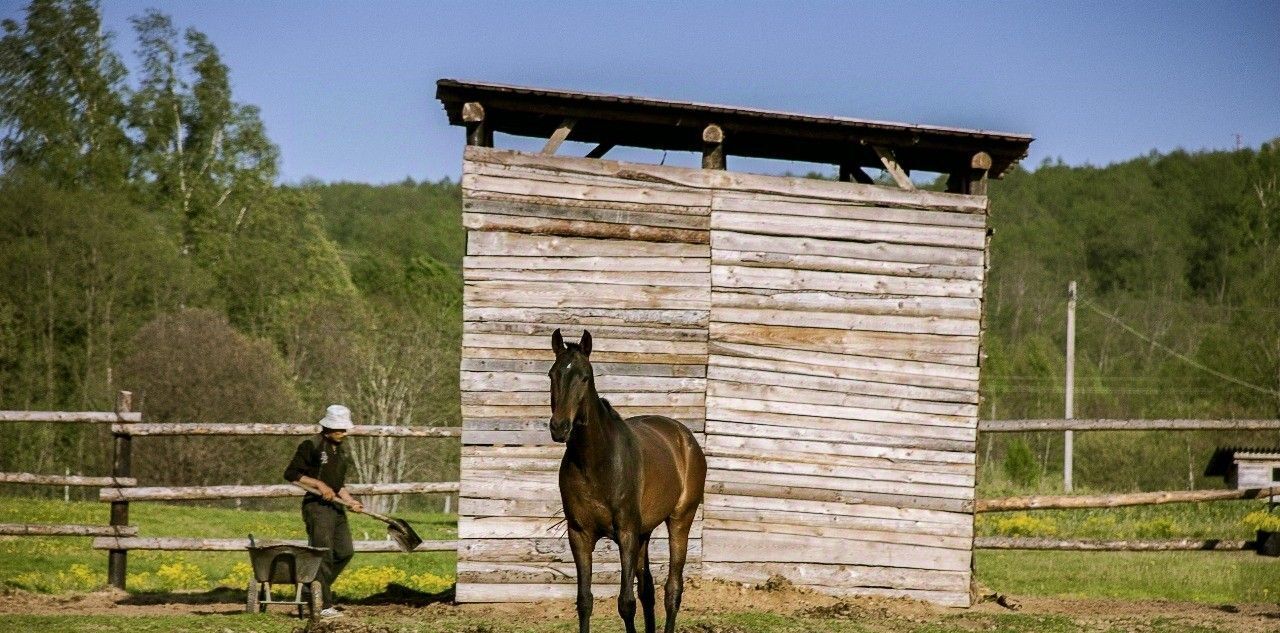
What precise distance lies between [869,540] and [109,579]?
7112mm

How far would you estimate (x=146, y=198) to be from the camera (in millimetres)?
41844

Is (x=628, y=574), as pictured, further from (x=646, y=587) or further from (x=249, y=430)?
(x=249, y=430)

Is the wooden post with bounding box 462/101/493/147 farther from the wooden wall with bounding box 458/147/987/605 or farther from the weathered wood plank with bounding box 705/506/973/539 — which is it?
the weathered wood plank with bounding box 705/506/973/539

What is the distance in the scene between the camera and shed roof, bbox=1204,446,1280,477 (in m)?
30.8

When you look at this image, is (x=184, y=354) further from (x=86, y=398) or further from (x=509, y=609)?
(x=509, y=609)

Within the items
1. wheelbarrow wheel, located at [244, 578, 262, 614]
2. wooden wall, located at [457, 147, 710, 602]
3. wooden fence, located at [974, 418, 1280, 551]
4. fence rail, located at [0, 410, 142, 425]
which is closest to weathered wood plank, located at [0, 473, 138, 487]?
fence rail, located at [0, 410, 142, 425]

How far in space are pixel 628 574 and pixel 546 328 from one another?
10.7ft

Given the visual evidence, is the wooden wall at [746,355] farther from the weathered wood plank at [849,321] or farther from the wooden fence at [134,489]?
the wooden fence at [134,489]

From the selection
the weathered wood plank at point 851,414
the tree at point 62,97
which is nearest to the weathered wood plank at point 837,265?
the weathered wood plank at point 851,414

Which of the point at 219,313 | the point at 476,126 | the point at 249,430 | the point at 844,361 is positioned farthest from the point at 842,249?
the point at 219,313

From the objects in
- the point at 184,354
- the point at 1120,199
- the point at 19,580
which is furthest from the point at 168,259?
the point at 1120,199

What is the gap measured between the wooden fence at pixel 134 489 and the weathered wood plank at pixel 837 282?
9.79ft

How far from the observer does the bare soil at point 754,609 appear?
10633 millimetres

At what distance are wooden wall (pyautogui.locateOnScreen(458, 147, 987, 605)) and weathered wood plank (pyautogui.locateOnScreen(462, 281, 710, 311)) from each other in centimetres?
1
